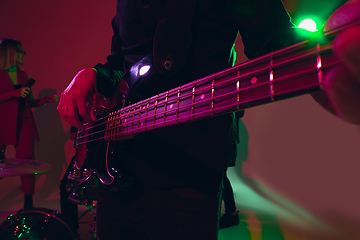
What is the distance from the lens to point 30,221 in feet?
4.48

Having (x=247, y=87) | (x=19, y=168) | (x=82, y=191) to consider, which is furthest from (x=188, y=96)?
(x=19, y=168)

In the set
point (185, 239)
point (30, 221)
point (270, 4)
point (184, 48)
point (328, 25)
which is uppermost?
point (270, 4)

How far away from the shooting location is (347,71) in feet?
0.73

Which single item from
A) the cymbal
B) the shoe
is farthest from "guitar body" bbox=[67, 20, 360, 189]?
the shoe

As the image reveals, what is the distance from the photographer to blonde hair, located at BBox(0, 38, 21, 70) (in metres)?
2.59

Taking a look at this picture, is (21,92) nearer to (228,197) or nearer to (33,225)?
(33,225)

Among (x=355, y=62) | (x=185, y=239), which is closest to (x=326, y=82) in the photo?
(x=355, y=62)

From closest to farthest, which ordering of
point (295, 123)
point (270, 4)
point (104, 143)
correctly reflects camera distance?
point (270, 4), point (104, 143), point (295, 123)

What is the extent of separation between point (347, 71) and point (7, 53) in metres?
3.46

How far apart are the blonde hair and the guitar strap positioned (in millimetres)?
2950

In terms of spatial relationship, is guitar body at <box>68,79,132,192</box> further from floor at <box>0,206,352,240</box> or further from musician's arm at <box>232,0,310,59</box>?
floor at <box>0,206,352,240</box>

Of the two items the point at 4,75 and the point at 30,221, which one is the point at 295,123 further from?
the point at 4,75

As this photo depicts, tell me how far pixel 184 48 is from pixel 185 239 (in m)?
0.57

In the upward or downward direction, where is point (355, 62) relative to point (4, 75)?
downward
